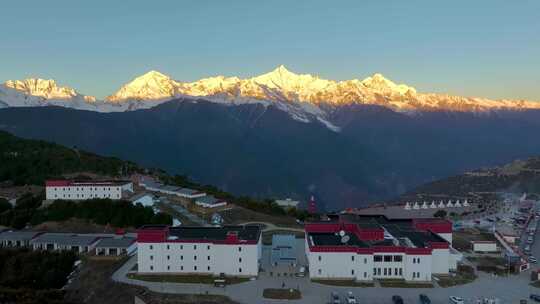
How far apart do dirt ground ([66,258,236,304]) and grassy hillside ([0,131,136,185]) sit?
41925 mm

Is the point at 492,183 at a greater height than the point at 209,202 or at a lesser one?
lesser

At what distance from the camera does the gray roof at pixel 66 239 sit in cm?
5925

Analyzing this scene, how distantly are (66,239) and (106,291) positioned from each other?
16.7 m

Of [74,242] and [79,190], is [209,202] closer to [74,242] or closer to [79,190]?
[79,190]

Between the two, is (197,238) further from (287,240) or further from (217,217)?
(217,217)

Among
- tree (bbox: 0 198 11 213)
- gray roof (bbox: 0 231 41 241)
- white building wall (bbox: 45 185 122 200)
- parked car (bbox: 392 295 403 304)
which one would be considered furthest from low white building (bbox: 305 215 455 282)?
tree (bbox: 0 198 11 213)

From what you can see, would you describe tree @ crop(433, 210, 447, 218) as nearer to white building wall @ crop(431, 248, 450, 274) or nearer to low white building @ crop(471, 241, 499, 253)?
low white building @ crop(471, 241, 499, 253)

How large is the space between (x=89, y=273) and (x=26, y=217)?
24015 millimetres

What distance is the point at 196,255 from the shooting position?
5050 cm

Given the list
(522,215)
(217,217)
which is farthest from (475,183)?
(217,217)

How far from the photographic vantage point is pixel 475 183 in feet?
482

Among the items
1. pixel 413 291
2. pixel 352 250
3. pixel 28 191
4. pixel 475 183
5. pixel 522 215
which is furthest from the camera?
pixel 475 183

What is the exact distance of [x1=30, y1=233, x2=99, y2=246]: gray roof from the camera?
2333 inches

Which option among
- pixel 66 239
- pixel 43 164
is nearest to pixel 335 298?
pixel 66 239
